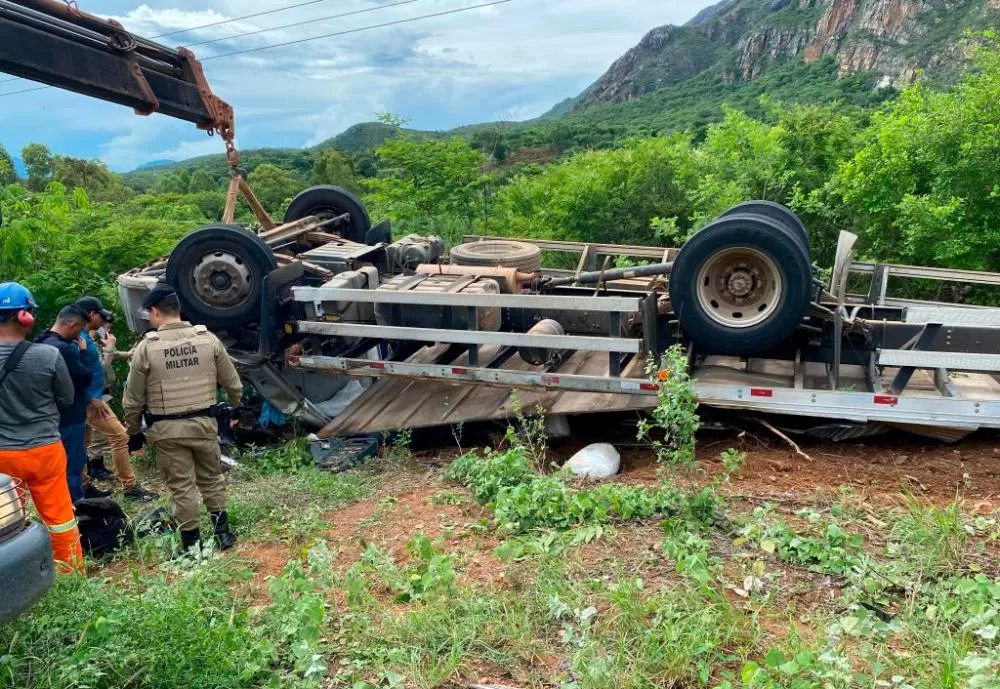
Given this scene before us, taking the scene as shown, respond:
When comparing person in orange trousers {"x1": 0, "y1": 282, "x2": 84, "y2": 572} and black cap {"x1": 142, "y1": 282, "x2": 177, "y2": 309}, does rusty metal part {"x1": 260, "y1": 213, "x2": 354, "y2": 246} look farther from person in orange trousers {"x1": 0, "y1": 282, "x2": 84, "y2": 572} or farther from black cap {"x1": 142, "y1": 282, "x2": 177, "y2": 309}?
person in orange trousers {"x1": 0, "y1": 282, "x2": 84, "y2": 572}

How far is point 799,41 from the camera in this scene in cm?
7294

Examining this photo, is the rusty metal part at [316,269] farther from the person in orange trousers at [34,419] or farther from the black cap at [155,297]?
the person in orange trousers at [34,419]

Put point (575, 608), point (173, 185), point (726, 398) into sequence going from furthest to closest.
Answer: point (173, 185) → point (726, 398) → point (575, 608)

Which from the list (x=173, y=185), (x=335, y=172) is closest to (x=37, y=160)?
(x=173, y=185)

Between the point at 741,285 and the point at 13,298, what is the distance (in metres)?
4.63

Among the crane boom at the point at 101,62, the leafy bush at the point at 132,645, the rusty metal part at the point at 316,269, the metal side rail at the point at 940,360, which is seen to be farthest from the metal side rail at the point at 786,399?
the crane boom at the point at 101,62

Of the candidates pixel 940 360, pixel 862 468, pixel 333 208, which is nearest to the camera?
pixel 940 360

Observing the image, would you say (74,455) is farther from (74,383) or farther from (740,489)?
(740,489)

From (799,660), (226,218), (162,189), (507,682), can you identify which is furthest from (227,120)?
(162,189)

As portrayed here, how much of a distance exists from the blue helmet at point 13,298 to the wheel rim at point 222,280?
2.70 m

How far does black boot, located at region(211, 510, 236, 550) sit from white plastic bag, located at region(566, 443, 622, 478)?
92.0 inches

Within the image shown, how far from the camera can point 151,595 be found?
11.1 ft

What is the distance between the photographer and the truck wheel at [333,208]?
9.23 m

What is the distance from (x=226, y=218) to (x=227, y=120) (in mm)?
1321
